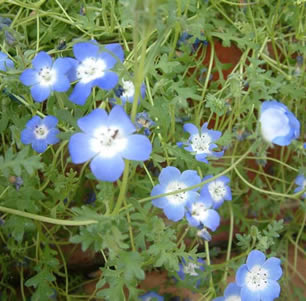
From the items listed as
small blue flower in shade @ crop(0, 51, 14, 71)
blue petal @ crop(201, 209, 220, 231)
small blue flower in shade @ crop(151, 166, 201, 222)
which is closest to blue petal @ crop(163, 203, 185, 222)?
small blue flower in shade @ crop(151, 166, 201, 222)

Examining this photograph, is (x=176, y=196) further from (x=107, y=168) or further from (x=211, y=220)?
(x=107, y=168)

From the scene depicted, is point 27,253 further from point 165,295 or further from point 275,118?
point 275,118

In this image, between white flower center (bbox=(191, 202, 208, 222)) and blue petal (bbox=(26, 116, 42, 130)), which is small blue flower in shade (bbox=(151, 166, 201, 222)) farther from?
blue petal (bbox=(26, 116, 42, 130))

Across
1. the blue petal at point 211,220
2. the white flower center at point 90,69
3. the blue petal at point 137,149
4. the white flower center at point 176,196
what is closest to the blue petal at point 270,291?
the blue petal at point 211,220

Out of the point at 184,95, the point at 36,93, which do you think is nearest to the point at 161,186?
the point at 184,95

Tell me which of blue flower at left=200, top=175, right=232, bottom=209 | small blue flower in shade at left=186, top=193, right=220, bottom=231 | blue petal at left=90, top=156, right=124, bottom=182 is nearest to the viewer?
blue petal at left=90, top=156, right=124, bottom=182
